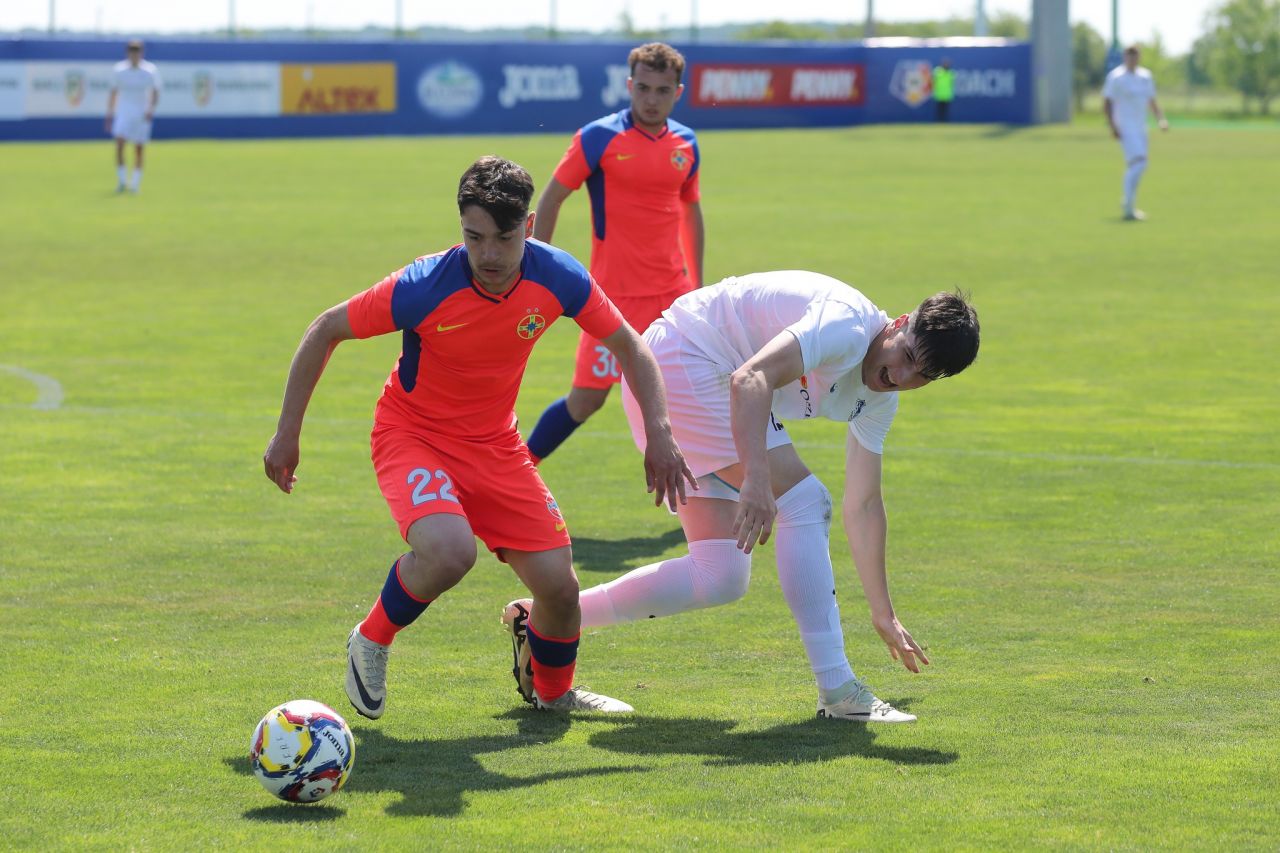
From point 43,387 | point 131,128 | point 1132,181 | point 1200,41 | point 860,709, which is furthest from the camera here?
point 1200,41

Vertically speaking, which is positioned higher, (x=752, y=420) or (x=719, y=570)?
(x=752, y=420)

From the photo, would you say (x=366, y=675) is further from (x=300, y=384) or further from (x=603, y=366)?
(x=603, y=366)

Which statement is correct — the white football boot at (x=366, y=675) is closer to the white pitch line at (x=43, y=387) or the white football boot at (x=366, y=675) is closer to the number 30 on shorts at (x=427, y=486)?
the number 30 on shorts at (x=427, y=486)

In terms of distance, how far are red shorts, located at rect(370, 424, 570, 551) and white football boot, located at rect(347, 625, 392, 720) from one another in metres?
0.41

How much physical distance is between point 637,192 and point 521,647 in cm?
415

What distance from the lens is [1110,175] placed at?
3406 centimetres

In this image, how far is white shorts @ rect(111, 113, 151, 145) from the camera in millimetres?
29156

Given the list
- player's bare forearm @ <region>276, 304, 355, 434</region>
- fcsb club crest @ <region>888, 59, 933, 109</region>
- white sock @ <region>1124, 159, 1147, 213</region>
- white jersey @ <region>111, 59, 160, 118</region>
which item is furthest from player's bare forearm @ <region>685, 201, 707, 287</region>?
fcsb club crest @ <region>888, 59, 933, 109</region>

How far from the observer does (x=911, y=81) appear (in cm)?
5397

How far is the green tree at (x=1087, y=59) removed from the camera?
93.8 meters

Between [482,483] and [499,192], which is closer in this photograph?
[499,192]

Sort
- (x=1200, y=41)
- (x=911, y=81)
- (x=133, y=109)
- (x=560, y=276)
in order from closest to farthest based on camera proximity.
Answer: (x=560, y=276), (x=133, y=109), (x=911, y=81), (x=1200, y=41)

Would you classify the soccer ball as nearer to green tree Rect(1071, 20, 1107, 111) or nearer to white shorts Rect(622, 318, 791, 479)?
white shorts Rect(622, 318, 791, 479)

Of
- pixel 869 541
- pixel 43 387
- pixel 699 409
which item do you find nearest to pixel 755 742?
pixel 869 541
